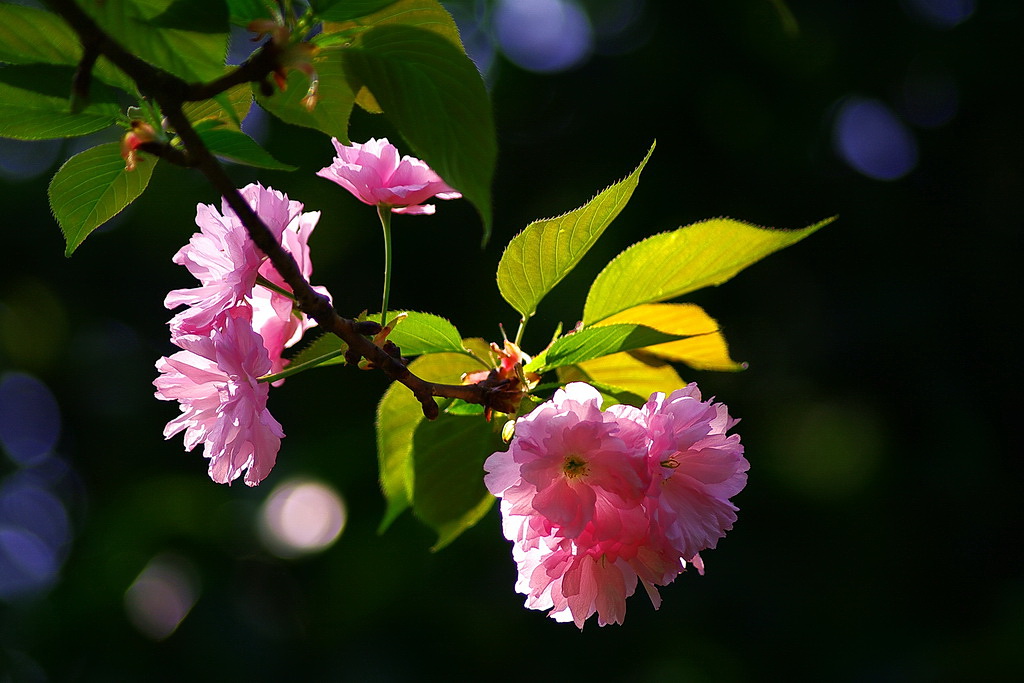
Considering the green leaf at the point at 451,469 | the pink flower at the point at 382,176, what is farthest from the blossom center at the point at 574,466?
the pink flower at the point at 382,176

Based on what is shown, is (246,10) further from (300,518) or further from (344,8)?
(300,518)

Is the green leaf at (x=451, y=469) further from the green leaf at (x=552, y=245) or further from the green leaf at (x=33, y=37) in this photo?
the green leaf at (x=33, y=37)

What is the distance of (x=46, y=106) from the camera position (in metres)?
0.53

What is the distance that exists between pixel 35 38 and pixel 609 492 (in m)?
0.46

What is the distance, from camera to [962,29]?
3.96m

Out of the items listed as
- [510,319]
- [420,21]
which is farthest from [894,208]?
[420,21]

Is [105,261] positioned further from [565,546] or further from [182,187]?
[565,546]

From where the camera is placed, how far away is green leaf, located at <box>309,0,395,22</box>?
507mm

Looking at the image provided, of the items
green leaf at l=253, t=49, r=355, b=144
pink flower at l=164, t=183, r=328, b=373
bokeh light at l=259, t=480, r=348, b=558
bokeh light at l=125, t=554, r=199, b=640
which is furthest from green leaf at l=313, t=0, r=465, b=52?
bokeh light at l=125, t=554, r=199, b=640

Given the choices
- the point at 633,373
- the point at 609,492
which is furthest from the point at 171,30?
the point at 633,373

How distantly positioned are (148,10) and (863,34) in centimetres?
414

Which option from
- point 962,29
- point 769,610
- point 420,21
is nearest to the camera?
point 420,21

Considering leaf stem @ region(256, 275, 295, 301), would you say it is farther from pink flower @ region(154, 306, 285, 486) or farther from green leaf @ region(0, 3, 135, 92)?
green leaf @ region(0, 3, 135, 92)

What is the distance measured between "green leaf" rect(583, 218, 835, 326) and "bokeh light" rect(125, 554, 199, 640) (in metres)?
3.39
